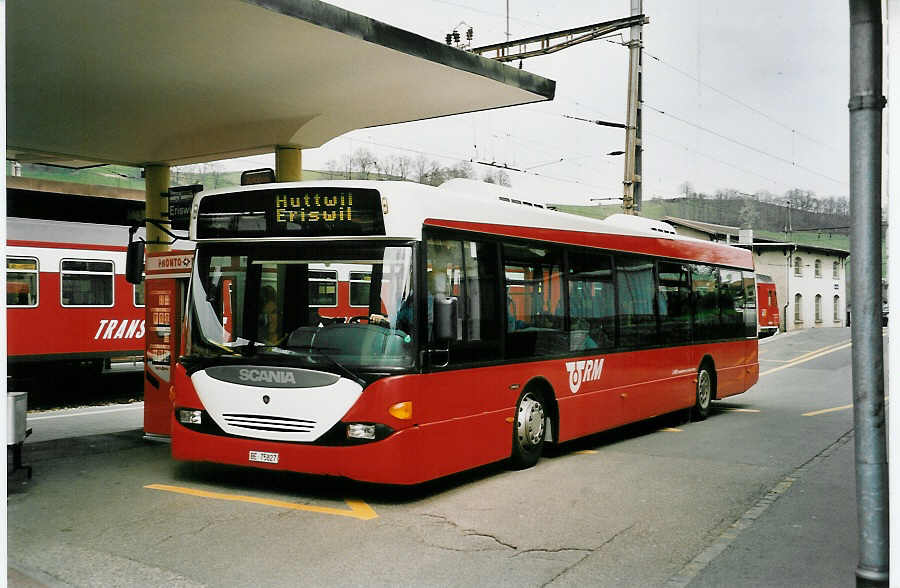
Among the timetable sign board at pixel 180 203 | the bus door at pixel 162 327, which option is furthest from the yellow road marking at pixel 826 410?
the timetable sign board at pixel 180 203

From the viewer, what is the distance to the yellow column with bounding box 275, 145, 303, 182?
50.4 feet

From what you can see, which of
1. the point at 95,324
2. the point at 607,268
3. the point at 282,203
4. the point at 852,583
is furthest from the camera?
the point at 95,324

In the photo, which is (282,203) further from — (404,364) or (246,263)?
(404,364)

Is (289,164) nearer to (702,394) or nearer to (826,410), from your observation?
(702,394)

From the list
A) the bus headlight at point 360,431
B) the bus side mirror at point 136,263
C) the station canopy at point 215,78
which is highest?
the station canopy at point 215,78

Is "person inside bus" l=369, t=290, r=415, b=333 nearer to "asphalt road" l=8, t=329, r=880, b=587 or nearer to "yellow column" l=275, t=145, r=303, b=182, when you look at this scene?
"asphalt road" l=8, t=329, r=880, b=587

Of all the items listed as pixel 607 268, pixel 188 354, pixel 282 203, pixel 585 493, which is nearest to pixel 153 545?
pixel 188 354

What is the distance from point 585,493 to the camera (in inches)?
342

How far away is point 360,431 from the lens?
25.6 feet

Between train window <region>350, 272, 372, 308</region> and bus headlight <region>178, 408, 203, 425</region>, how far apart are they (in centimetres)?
193

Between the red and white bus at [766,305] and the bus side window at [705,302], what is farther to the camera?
the red and white bus at [766,305]

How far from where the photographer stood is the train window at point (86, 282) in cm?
1847

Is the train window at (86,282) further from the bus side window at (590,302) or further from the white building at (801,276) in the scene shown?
the white building at (801,276)

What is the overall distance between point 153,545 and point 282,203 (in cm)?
331
